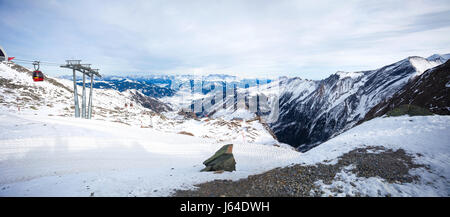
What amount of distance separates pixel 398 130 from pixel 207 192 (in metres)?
16.9

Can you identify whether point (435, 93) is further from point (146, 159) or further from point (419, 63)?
point (419, 63)

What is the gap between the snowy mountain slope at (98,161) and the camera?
743 centimetres

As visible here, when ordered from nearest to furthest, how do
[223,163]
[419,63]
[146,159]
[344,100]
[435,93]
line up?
[223,163] → [146,159] → [435,93] → [419,63] → [344,100]

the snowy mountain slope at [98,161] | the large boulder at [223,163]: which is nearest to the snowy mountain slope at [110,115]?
the snowy mountain slope at [98,161]

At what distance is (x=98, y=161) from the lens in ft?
42.1

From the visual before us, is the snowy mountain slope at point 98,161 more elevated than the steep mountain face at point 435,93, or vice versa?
the steep mountain face at point 435,93

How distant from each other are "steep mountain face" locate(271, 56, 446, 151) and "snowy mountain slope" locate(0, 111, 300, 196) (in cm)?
10879

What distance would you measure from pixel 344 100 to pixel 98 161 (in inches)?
6438

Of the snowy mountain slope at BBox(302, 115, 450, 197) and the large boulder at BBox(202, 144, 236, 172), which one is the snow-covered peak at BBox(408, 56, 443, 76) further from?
the large boulder at BBox(202, 144, 236, 172)

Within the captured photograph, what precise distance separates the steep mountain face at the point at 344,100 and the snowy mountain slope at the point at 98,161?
10879cm

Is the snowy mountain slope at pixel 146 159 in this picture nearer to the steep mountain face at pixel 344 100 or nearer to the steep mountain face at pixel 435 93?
the steep mountain face at pixel 435 93

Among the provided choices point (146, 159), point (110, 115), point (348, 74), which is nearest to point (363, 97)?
point (348, 74)

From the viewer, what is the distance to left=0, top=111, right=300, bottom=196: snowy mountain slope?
24.4 ft
